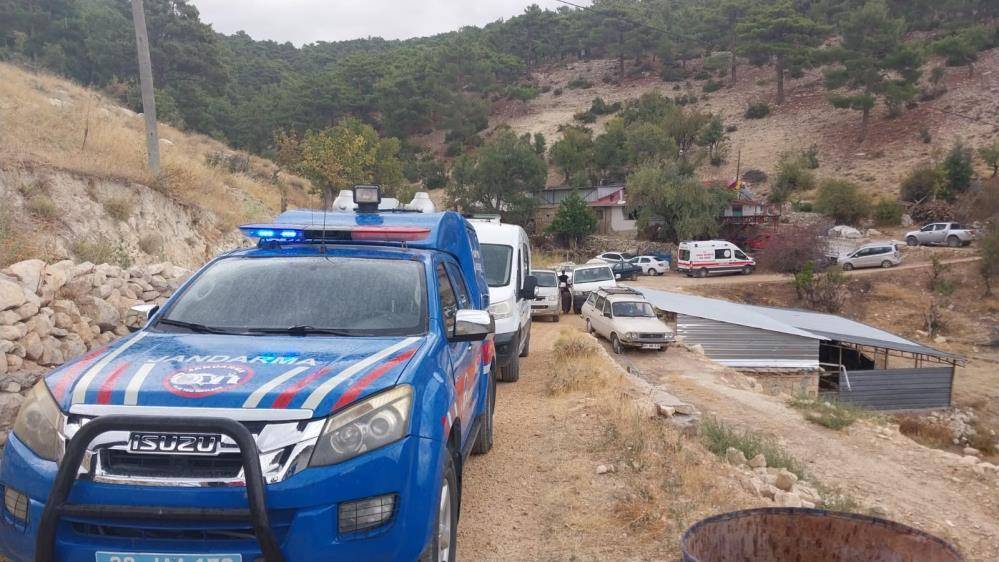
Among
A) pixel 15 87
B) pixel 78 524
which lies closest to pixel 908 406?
pixel 78 524

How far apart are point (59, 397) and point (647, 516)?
379cm

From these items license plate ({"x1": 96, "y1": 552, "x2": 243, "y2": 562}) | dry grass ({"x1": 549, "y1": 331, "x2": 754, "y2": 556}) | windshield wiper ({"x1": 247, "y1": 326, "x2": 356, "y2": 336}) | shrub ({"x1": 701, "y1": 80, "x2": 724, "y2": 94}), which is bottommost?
dry grass ({"x1": 549, "y1": 331, "x2": 754, "y2": 556})

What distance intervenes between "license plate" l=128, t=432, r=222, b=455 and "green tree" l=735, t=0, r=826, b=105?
84565 mm

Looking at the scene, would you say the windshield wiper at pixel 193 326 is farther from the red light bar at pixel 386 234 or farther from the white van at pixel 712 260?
the white van at pixel 712 260

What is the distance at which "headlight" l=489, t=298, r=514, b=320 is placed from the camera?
32.9 ft

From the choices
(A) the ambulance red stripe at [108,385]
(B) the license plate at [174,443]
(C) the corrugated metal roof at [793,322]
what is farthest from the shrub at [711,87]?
(B) the license plate at [174,443]

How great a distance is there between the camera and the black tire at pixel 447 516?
352cm

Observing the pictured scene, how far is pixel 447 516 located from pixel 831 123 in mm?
76958

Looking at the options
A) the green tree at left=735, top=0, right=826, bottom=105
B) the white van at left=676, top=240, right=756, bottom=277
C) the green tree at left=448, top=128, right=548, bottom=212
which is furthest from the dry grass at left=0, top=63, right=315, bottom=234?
the green tree at left=735, top=0, right=826, bottom=105

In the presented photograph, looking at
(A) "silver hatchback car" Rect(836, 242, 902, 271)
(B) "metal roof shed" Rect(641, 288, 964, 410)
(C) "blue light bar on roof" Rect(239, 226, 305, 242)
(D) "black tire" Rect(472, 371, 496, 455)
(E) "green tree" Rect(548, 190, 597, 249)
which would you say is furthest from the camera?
(E) "green tree" Rect(548, 190, 597, 249)

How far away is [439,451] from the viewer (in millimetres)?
3529

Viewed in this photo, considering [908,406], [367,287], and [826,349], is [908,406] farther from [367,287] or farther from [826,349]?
[367,287]

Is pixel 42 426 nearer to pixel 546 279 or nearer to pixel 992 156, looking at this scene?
pixel 546 279

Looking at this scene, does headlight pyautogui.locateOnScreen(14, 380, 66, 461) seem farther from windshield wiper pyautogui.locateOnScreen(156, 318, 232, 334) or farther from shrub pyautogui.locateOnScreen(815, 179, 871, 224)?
shrub pyautogui.locateOnScreen(815, 179, 871, 224)
